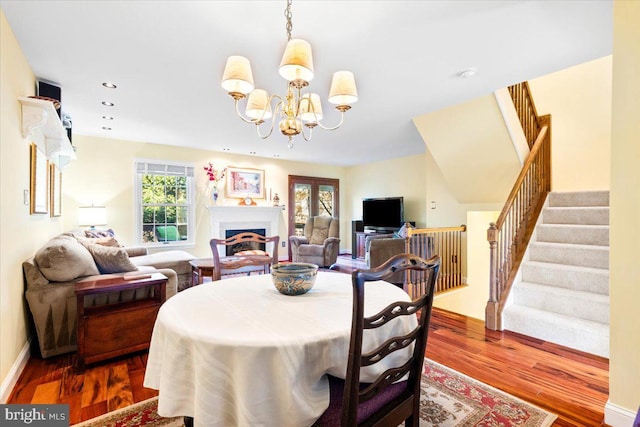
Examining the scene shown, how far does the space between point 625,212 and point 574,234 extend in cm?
209

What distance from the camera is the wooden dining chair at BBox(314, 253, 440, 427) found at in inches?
36.3

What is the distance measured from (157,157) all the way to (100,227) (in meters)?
1.54

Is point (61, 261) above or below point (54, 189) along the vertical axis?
below

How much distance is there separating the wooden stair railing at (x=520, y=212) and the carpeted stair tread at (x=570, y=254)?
14 centimetres

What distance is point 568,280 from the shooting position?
115 inches

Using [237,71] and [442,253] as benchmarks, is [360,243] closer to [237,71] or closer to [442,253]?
[442,253]

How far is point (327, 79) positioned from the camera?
288 cm

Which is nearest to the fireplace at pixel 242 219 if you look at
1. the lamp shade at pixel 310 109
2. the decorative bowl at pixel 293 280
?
the lamp shade at pixel 310 109

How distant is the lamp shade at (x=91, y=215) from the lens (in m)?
4.55

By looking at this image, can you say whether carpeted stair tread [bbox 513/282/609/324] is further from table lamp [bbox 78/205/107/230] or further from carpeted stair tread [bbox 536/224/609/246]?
table lamp [bbox 78/205/107/230]

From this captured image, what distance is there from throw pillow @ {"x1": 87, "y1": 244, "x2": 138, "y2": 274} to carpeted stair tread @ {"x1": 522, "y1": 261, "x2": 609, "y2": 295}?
13.4 ft

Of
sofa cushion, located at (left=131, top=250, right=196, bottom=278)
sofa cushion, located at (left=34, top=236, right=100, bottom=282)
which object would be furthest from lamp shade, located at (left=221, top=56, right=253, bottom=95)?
sofa cushion, located at (left=131, top=250, right=196, bottom=278)

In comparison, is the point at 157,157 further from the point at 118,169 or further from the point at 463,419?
the point at 463,419

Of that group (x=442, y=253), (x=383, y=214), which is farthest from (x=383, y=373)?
(x=383, y=214)
